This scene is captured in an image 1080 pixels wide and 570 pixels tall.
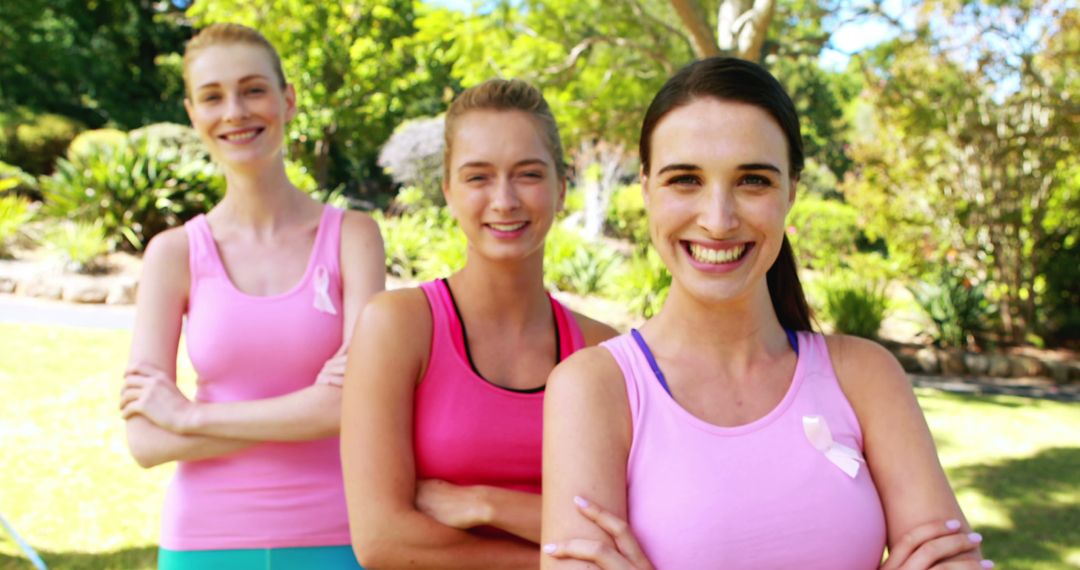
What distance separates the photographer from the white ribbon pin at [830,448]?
1.59 metres

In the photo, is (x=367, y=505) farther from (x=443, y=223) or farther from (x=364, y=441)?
(x=443, y=223)

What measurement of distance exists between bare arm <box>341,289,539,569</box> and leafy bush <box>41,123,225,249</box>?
12857 millimetres

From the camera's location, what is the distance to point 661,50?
1137 cm

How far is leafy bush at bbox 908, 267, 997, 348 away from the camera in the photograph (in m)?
11.7

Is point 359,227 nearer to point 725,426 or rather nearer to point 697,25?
point 725,426

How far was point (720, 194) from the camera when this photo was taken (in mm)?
1617

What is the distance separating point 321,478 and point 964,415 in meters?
7.45

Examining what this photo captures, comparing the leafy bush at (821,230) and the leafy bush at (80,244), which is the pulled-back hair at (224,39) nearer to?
the leafy bush at (80,244)

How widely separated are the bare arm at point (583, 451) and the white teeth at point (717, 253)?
0.83ft

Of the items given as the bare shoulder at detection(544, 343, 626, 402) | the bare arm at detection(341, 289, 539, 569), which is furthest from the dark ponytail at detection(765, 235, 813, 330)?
the bare arm at detection(341, 289, 539, 569)

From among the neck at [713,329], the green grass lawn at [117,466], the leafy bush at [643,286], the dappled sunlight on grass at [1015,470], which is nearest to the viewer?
the neck at [713,329]

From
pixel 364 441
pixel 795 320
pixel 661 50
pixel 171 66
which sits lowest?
pixel 364 441

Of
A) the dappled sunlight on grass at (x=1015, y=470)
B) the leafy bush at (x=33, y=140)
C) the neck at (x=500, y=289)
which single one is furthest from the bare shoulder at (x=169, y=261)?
the leafy bush at (x=33, y=140)

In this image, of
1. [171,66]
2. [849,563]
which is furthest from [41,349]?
[171,66]
